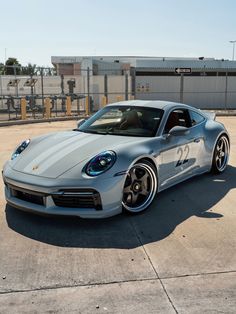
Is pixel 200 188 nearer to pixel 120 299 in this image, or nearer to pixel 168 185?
pixel 168 185

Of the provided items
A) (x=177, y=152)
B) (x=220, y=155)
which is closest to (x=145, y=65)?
(x=220, y=155)

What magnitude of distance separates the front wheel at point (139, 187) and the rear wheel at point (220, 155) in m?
2.04

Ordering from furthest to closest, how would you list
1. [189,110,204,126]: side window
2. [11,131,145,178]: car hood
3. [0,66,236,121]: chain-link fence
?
1. [0,66,236,121]: chain-link fence
2. [189,110,204,126]: side window
3. [11,131,145,178]: car hood

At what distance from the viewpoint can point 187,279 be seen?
320 cm

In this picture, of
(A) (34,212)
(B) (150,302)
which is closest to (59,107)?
(A) (34,212)

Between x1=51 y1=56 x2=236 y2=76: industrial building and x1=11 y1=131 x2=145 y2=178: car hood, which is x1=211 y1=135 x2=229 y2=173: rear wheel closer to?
x1=11 y1=131 x2=145 y2=178: car hood

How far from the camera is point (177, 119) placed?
5.78 m

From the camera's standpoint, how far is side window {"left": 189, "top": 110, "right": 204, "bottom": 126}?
6143mm

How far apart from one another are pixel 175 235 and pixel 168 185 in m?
1.30

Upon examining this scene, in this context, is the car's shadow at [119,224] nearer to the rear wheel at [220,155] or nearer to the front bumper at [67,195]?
the front bumper at [67,195]

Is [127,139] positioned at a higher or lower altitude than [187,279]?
higher

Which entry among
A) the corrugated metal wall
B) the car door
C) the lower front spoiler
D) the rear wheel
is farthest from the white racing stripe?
the corrugated metal wall

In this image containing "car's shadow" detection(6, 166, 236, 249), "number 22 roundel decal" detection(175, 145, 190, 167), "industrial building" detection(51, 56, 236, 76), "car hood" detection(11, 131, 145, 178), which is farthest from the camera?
"industrial building" detection(51, 56, 236, 76)

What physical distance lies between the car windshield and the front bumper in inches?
44.6
